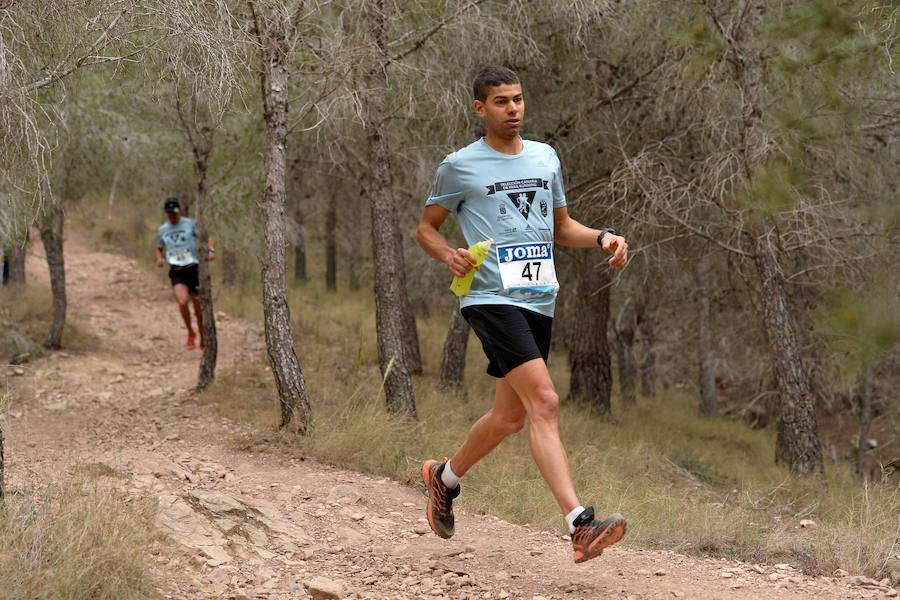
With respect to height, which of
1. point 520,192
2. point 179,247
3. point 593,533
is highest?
point 520,192

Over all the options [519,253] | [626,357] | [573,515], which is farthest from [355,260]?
[573,515]

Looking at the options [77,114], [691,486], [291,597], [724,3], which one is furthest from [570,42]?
[291,597]

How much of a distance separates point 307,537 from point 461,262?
1989mm

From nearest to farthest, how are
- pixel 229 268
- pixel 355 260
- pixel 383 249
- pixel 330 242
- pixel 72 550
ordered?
pixel 72 550
pixel 383 249
pixel 229 268
pixel 330 242
pixel 355 260

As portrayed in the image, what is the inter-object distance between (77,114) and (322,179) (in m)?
6.95

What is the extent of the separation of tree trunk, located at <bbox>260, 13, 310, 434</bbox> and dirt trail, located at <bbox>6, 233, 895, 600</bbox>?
1.71 ft

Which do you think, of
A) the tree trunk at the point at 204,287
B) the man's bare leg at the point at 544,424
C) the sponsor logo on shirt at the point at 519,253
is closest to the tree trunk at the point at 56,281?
the tree trunk at the point at 204,287

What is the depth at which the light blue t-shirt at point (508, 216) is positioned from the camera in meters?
4.41

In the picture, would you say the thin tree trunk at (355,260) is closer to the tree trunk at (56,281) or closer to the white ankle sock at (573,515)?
A: the tree trunk at (56,281)

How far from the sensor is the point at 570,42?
11312 mm

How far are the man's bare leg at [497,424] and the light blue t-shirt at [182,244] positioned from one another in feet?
24.8

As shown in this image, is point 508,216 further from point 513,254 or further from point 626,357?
point 626,357

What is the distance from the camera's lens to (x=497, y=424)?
4766mm

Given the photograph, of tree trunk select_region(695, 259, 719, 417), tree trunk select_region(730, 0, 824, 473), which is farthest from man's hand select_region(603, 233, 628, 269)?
tree trunk select_region(695, 259, 719, 417)
